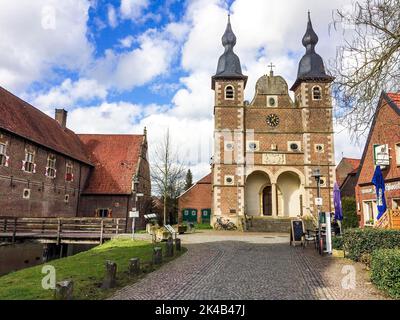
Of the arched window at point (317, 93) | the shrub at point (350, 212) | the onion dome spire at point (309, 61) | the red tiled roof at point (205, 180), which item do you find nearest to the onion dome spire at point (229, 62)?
the onion dome spire at point (309, 61)

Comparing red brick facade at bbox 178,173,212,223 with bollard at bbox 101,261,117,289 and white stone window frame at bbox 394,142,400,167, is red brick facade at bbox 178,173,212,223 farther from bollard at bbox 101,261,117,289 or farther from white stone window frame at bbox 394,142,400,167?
bollard at bbox 101,261,117,289

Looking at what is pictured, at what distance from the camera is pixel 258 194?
32188mm

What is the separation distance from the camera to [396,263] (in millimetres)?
6789

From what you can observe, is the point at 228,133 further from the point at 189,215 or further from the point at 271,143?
the point at 189,215

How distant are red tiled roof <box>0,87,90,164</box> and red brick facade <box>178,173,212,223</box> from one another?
13.0m

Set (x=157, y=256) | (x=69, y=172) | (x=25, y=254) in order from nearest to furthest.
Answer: (x=157, y=256), (x=25, y=254), (x=69, y=172)

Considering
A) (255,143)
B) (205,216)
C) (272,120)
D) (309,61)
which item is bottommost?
(205,216)

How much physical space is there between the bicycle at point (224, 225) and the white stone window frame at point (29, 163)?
15.4 m

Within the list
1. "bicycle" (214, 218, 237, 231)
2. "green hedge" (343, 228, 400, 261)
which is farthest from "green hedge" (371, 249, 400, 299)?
"bicycle" (214, 218, 237, 231)

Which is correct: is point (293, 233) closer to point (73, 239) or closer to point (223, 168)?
A: point (73, 239)

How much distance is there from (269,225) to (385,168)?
38.3 ft

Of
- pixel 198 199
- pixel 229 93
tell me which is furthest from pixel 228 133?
pixel 198 199

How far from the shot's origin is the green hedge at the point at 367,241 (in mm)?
9789

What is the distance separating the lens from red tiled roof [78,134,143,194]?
1149 inches
